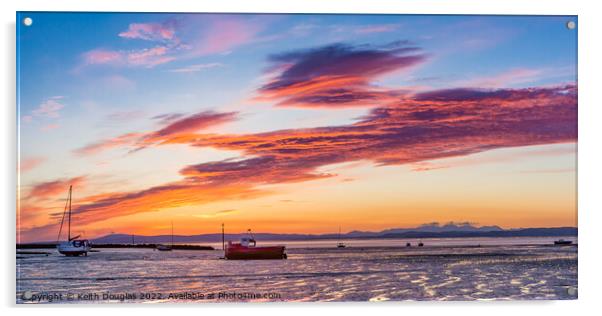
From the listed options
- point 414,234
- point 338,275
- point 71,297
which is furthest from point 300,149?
point 71,297

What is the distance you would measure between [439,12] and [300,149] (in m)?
1.52

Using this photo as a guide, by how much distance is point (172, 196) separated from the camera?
38.4 ft

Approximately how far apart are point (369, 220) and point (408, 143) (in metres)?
0.68

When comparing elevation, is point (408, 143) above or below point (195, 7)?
below

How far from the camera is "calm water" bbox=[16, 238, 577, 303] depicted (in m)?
11.4

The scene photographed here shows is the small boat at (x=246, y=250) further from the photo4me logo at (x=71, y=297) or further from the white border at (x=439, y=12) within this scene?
the photo4me logo at (x=71, y=297)

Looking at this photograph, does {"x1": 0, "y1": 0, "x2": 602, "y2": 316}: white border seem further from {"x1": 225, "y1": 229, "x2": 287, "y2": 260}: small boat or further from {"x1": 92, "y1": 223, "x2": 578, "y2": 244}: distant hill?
{"x1": 225, "y1": 229, "x2": 287, "y2": 260}: small boat

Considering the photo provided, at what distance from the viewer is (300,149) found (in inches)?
464

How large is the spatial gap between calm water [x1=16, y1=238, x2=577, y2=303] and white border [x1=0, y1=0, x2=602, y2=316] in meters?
0.07

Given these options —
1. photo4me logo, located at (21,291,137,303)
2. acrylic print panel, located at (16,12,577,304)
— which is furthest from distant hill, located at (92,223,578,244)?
photo4me logo, located at (21,291,137,303)

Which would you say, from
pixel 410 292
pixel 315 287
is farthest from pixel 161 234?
pixel 410 292

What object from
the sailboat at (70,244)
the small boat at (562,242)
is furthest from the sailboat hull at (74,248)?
the small boat at (562,242)

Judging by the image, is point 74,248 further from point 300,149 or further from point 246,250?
point 300,149
